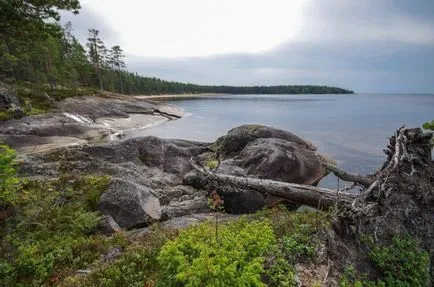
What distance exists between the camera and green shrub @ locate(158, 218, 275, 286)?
3.71 metres

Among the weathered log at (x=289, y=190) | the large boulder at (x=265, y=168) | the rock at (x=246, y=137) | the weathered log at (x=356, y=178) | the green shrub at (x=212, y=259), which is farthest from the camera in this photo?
the rock at (x=246, y=137)

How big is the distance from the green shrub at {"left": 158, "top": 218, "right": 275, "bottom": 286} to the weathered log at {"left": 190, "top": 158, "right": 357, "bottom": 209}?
236 inches

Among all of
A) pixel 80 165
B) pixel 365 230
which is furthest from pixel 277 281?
pixel 80 165

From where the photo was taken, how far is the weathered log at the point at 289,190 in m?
10.4

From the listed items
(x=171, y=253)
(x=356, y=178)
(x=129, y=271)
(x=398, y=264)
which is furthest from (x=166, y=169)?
(x=398, y=264)

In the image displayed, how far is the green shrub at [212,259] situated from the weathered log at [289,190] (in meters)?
5.98

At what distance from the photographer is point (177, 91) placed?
163 meters

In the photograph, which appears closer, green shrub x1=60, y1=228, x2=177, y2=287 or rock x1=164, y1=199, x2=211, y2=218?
green shrub x1=60, y1=228, x2=177, y2=287

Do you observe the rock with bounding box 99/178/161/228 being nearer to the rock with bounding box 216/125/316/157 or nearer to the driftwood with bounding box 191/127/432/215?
the driftwood with bounding box 191/127/432/215

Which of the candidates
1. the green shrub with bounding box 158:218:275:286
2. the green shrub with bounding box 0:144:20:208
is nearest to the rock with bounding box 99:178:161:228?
the green shrub with bounding box 0:144:20:208

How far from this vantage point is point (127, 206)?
9703mm

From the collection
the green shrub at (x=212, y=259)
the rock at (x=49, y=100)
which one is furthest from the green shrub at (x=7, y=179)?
the rock at (x=49, y=100)

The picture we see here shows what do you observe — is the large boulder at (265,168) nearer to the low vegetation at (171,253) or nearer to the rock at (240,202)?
the rock at (240,202)

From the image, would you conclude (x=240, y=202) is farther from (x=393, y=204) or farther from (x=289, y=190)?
(x=393, y=204)
